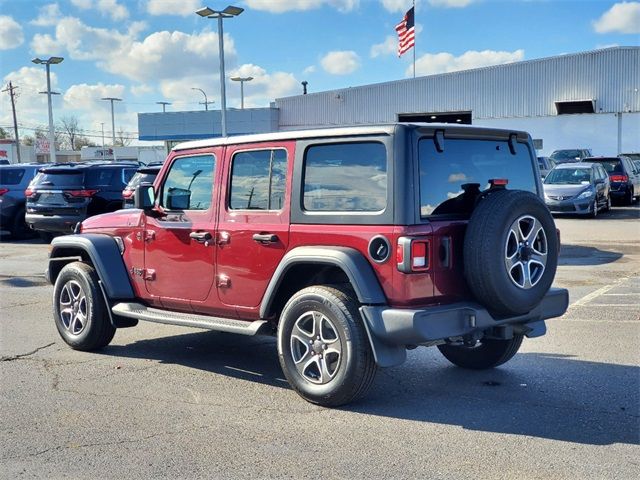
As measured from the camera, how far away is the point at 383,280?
4.87 meters

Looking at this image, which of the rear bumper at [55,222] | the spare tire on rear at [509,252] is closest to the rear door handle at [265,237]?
the spare tire on rear at [509,252]

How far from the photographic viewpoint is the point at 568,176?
21.6 meters

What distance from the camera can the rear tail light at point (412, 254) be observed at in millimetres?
4723

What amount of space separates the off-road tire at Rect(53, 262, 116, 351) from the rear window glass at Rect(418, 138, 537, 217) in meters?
3.45

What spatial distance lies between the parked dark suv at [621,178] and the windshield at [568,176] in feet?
13.7

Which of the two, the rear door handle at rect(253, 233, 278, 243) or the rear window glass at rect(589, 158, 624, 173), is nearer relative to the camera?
the rear door handle at rect(253, 233, 278, 243)

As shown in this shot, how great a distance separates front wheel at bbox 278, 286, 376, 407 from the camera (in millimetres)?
4961

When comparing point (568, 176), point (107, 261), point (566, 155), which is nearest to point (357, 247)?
point (107, 261)

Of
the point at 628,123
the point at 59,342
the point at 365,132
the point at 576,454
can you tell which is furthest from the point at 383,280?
the point at 628,123

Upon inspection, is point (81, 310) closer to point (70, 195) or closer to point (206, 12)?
point (70, 195)

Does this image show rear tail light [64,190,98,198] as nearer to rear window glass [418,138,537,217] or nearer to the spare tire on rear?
rear window glass [418,138,537,217]

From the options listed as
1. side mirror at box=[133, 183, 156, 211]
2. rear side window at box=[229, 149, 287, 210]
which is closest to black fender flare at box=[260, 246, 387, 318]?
rear side window at box=[229, 149, 287, 210]

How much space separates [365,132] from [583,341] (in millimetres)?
3457

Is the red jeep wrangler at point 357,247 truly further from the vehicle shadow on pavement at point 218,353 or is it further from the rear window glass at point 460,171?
the vehicle shadow on pavement at point 218,353
